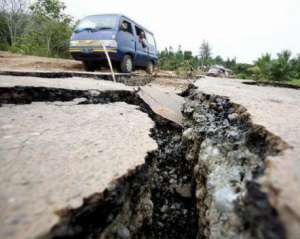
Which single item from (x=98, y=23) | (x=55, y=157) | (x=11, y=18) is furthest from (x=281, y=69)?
(x=11, y=18)

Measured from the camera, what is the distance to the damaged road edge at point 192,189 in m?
0.52

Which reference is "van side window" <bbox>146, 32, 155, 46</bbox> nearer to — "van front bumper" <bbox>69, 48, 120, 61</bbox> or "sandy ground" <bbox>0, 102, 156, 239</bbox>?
"van front bumper" <bbox>69, 48, 120, 61</bbox>

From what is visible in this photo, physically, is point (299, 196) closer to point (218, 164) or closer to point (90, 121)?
point (218, 164)

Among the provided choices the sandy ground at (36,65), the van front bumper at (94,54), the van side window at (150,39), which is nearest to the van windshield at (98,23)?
the van front bumper at (94,54)

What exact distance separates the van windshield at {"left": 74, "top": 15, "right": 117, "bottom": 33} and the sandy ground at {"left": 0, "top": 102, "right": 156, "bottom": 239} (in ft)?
12.3

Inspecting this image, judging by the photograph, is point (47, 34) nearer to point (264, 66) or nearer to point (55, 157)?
point (55, 157)

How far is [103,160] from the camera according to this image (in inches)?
29.7

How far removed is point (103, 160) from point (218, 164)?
1.73 feet

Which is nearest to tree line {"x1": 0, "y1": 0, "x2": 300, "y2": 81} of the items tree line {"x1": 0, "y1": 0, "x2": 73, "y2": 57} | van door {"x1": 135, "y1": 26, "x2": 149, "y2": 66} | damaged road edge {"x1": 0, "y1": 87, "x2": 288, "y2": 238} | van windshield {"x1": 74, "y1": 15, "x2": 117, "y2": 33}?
tree line {"x1": 0, "y1": 0, "x2": 73, "y2": 57}

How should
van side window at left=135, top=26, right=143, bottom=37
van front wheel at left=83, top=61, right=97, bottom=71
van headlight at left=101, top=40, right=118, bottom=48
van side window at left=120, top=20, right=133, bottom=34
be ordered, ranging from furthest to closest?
van side window at left=135, top=26, right=143, bottom=37 < van front wheel at left=83, top=61, right=97, bottom=71 < van side window at left=120, top=20, right=133, bottom=34 < van headlight at left=101, top=40, right=118, bottom=48

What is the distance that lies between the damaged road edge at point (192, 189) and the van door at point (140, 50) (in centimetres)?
429

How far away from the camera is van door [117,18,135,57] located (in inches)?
182

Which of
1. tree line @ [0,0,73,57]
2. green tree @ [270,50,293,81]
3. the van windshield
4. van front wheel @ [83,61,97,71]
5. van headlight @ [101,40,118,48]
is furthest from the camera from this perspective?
green tree @ [270,50,293,81]

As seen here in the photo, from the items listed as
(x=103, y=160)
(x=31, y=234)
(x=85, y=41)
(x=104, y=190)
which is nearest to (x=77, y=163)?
(x=103, y=160)
